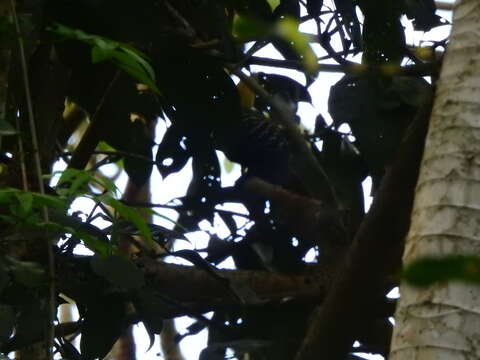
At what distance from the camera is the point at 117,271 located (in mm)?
1382

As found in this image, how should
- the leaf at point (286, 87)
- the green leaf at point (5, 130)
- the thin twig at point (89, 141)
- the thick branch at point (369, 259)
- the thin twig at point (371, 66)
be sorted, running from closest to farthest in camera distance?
1. the green leaf at point (5, 130)
2. the thick branch at point (369, 259)
3. the thin twig at point (371, 66)
4. the thin twig at point (89, 141)
5. the leaf at point (286, 87)

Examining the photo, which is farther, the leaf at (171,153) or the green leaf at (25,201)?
the leaf at (171,153)

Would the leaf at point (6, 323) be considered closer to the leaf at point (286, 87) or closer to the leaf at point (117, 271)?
the leaf at point (117, 271)

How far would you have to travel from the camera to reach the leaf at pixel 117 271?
54.1 inches

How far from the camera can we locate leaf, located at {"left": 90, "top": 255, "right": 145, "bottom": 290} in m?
1.37

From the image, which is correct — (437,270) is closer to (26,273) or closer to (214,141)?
(26,273)

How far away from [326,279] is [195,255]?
42 centimetres

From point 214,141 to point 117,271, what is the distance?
2.09 ft

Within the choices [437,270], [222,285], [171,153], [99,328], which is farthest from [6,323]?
[437,270]

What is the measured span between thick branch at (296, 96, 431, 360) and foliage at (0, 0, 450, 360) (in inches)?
5.7

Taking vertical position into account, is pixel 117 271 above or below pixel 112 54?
below

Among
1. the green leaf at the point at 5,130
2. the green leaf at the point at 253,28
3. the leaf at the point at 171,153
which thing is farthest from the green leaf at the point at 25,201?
the leaf at the point at 171,153

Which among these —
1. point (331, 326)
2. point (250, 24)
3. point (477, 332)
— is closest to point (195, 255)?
point (331, 326)

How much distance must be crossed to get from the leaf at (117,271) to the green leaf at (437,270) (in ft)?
3.13
